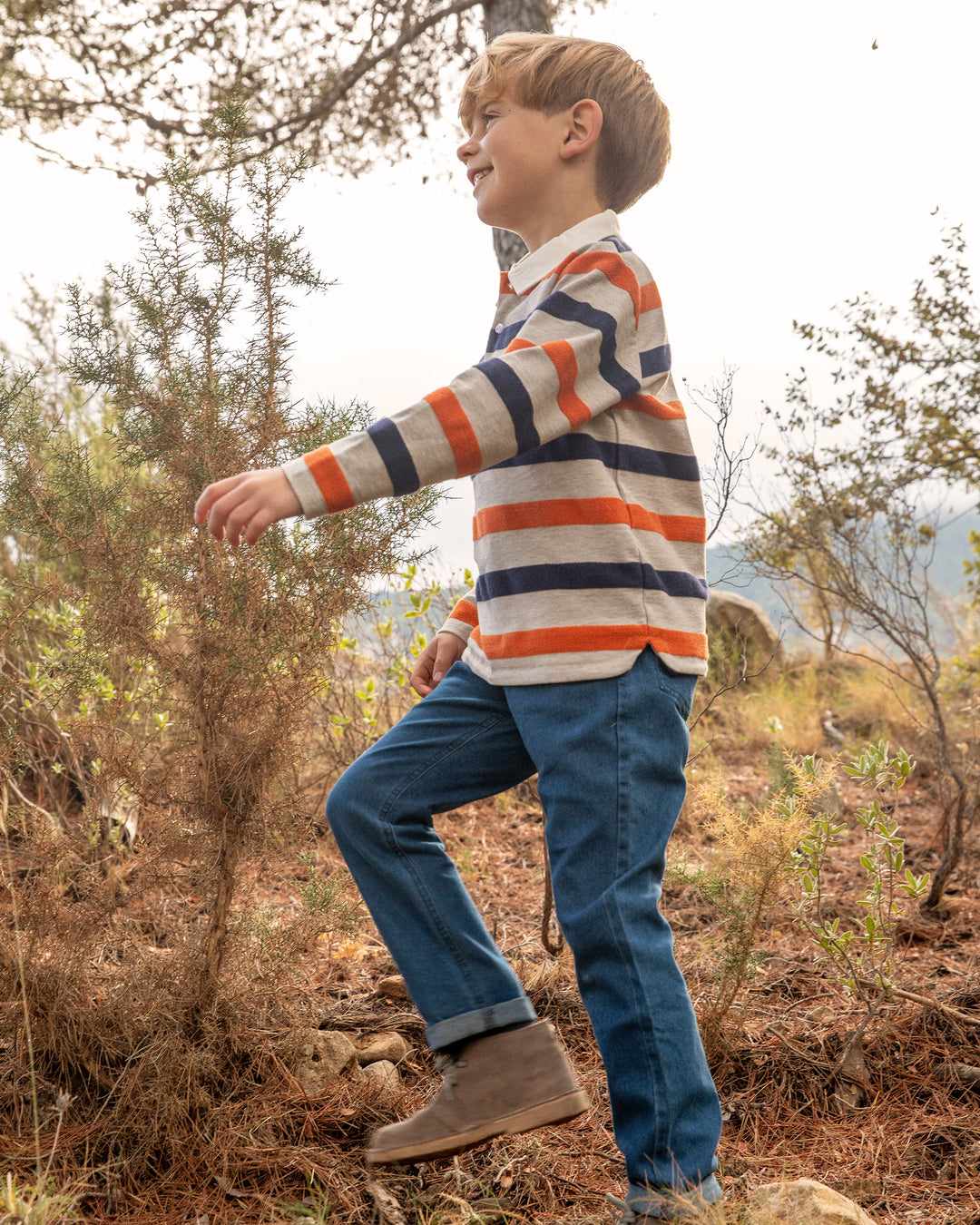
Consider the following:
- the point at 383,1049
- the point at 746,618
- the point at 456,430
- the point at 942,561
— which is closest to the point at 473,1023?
the point at 383,1049

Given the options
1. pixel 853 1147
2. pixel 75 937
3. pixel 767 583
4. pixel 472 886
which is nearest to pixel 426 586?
pixel 472 886

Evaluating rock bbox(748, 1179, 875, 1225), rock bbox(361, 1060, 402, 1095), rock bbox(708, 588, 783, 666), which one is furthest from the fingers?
rock bbox(708, 588, 783, 666)

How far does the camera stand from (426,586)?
479cm

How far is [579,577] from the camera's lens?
5.18ft

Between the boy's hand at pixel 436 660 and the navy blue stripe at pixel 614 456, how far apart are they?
0.53 metres

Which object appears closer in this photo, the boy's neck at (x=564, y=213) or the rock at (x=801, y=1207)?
the rock at (x=801, y=1207)

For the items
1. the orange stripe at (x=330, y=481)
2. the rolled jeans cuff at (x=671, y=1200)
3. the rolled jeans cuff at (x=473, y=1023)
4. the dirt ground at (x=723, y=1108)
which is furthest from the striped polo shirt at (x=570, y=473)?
the dirt ground at (x=723, y=1108)

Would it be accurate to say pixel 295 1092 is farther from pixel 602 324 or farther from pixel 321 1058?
pixel 602 324

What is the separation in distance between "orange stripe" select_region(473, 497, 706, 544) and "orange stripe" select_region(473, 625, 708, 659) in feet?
0.59

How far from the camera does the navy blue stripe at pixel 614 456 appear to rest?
63.9 inches

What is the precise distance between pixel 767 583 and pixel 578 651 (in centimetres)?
494

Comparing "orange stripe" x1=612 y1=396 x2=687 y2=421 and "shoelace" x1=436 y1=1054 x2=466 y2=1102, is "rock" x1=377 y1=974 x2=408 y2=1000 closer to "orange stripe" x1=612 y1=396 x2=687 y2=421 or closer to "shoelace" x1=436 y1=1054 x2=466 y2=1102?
"shoelace" x1=436 y1=1054 x2=466 y2=1102

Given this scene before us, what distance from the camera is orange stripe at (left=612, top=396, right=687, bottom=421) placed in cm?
170

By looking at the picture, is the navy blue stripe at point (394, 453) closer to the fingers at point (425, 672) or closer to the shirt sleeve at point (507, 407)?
the shirt sleeve at point (507, 407)
